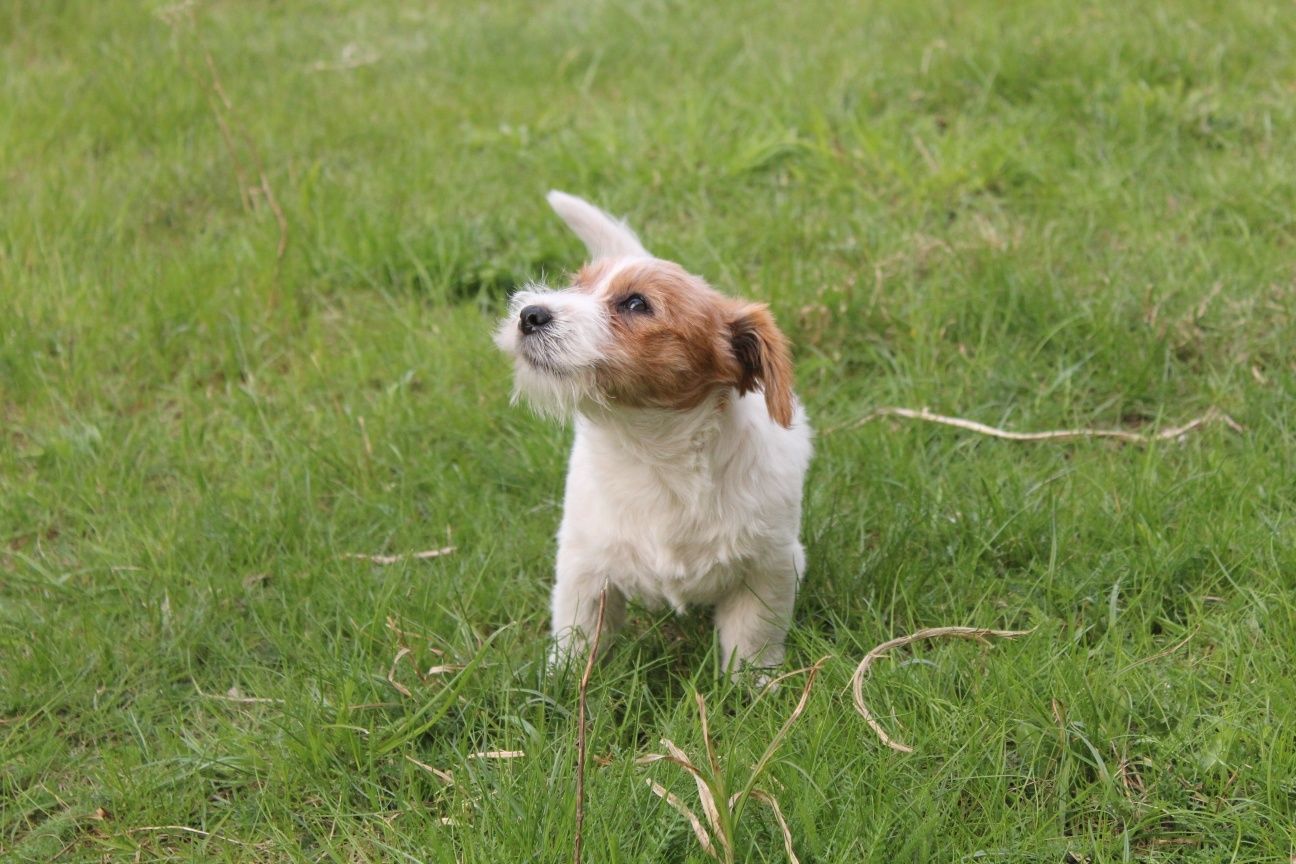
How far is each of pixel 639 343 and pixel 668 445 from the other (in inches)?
10.5

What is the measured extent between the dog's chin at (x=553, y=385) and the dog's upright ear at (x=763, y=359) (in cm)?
38

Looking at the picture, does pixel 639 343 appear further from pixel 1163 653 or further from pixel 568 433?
pixel 1163 653

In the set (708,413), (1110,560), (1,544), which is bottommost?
(1,544)

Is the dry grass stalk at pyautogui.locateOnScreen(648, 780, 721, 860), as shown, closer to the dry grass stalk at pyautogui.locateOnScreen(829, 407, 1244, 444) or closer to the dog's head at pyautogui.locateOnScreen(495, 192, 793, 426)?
the dog's head at pyautogui.locateOnScreen(495, 192, 793, 426)

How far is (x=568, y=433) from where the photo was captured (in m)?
4.10

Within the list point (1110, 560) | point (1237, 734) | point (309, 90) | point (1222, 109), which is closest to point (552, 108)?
point (309, 90)

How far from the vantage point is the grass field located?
2.77 meters

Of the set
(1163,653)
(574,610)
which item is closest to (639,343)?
(574,610)

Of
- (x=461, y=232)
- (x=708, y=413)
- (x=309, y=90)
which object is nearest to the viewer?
(x=708, y=413)

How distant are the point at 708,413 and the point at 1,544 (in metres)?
2.21

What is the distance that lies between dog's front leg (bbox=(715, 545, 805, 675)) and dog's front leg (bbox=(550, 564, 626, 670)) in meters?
0.30

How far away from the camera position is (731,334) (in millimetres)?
3025

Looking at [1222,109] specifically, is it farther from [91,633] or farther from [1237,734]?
[91,633]

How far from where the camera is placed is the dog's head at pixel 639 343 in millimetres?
2822
